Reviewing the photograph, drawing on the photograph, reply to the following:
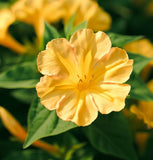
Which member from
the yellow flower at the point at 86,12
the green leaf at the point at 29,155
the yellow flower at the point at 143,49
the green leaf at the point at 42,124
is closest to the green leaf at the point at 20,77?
the green leaf at the point at 42,124

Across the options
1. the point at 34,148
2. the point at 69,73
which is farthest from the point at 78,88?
the point at 34,148

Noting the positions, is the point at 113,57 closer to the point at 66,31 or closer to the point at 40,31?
the point at 66,31

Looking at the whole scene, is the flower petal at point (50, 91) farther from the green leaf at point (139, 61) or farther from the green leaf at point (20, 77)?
the green leaf at point (139, 61)

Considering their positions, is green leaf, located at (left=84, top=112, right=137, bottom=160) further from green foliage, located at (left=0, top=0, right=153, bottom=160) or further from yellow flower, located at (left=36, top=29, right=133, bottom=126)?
yellow flower, located at (left=36, top=29, right=133, bottom=126)

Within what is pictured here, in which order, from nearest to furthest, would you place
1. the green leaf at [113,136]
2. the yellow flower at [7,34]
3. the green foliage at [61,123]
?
1. the green foliage at [61,123]
2. the green leaf at [113,136]
3. the yellow flower at [7,34]

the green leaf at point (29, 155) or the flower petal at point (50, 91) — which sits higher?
the flower petal at point (50, 91)

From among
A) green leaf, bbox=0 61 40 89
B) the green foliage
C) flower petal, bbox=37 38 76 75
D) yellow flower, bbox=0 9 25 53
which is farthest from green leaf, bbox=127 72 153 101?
yellow flower, bbox=0 9 25 53
